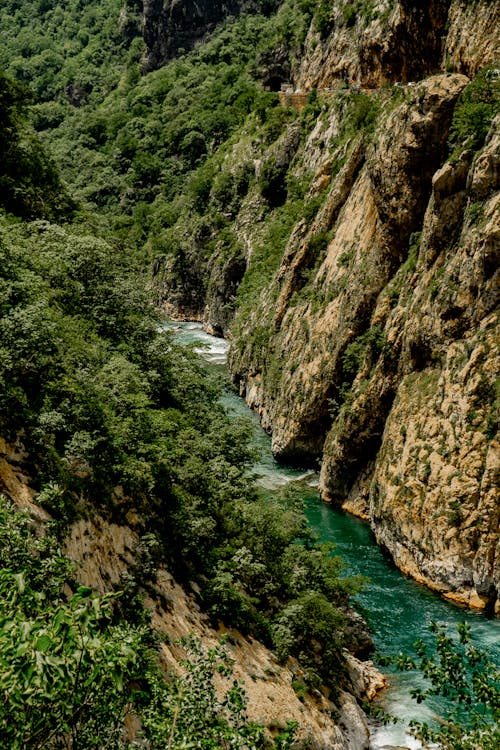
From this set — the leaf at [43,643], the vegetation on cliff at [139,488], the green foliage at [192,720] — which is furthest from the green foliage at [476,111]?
the leaf at [43,643]

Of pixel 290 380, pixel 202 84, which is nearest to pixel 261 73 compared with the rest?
pixel 202 84

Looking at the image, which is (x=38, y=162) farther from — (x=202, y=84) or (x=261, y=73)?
(x=202, y=84)

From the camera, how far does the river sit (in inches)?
719

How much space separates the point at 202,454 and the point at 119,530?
25.3 ft

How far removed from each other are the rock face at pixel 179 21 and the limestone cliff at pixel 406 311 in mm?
72167

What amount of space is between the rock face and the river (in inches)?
3931

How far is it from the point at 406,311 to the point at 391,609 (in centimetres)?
1309

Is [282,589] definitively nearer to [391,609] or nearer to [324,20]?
[391,609]

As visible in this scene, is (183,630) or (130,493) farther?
(130,493)

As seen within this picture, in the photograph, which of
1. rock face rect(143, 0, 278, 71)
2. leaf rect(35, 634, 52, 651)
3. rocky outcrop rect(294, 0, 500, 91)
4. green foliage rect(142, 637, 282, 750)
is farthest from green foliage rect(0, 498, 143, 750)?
rock face rect(143, 0, 278, 71)

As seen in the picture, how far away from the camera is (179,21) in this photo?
114 metres

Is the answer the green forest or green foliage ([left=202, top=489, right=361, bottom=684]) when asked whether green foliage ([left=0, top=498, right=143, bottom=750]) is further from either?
green foliage ([left=202, top=489, right=361, bottom=684])

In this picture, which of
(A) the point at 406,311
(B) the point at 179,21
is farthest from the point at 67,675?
(B) the point at 179,21

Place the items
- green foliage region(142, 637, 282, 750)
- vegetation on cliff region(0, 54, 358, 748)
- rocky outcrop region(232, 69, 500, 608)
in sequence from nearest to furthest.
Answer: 1. green foliage region(142, 637, 282, 750)
2. vegetation on cliff region(0, 54, 358, 748)
3. rocky outcrop region(232, 69, 500, 608)
